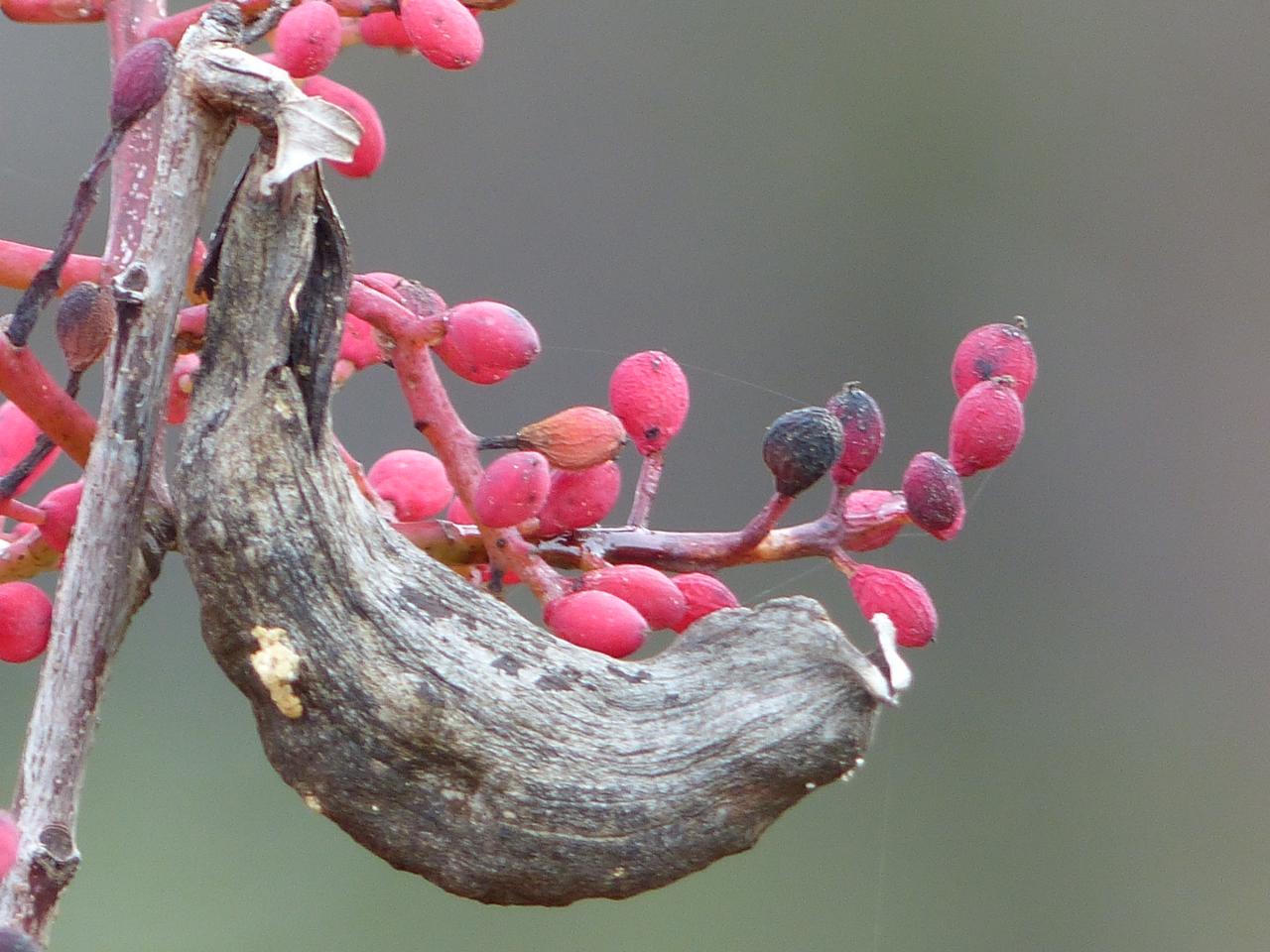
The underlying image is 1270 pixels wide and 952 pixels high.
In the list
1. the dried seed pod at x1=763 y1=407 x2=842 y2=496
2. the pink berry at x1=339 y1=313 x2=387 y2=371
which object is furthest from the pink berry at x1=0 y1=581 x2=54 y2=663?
the dried seed pod at x1=763 y1=407 x2=842 y2=496

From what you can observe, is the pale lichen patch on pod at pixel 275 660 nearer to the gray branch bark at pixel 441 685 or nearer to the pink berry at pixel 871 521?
the gray branch bark at pixel 441 685

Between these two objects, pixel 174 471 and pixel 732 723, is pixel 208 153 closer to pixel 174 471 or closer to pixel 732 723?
pixel 174 471

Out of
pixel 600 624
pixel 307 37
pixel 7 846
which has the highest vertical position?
pixel 307 37

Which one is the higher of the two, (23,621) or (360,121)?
(360,121)

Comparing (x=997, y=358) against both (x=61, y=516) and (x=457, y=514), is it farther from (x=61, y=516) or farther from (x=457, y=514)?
(x=61, y=516)

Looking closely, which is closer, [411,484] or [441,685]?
[441,685]

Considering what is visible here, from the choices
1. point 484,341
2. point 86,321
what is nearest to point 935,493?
point 484,341
